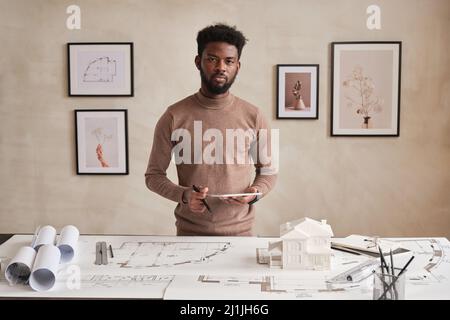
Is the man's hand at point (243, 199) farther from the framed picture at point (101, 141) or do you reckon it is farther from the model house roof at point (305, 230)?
the framed picture at point (101, 141)

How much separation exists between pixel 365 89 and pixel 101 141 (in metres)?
1.92

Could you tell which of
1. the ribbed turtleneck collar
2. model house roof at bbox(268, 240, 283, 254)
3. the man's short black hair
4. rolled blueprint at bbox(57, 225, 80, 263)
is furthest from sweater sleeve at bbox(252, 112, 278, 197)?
rolled blueprint at bbox(57, 225, 80, 263)

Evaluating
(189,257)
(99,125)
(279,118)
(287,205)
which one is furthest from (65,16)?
(189,257)

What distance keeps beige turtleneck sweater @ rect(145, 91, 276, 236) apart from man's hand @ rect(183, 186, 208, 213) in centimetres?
4

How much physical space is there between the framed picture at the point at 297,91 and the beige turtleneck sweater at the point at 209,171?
1205 mm

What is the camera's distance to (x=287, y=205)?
4059mm

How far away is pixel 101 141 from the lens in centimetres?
403

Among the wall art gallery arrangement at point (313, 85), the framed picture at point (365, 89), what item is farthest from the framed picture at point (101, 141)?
the framed picture at point (365, 89)

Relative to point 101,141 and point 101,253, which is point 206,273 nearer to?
point 101,253

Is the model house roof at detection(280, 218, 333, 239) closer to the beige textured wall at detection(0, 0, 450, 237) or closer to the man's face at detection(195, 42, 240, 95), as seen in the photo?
the man's face at detection(195, 42, 240, 95)

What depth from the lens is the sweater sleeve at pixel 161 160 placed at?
2.58 m

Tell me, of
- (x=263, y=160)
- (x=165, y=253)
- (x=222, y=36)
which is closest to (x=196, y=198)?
(x=165, y=253)

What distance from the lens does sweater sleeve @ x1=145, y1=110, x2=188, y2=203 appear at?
258 centimetres
